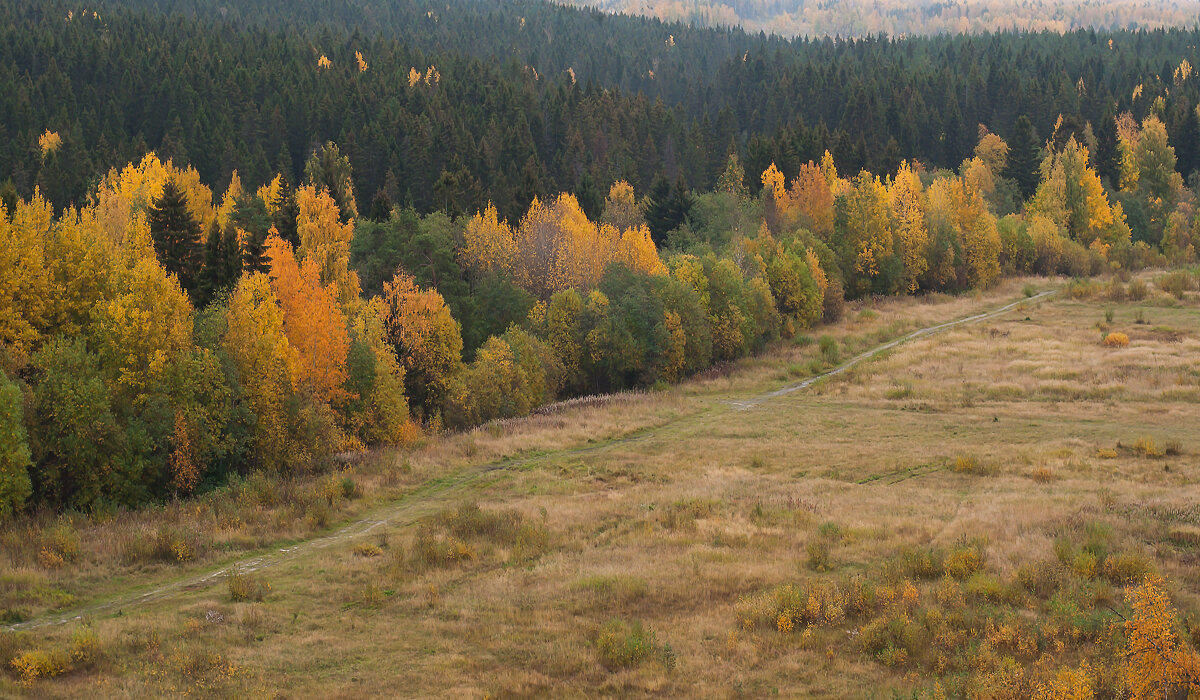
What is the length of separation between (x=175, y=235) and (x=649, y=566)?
140ft

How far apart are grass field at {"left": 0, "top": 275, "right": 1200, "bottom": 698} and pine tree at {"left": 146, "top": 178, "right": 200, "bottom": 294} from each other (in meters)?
21.5

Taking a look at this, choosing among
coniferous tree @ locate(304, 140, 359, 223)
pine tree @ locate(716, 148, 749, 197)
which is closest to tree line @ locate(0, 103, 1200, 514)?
pine tree @ locate(716, 148, 749, 197)

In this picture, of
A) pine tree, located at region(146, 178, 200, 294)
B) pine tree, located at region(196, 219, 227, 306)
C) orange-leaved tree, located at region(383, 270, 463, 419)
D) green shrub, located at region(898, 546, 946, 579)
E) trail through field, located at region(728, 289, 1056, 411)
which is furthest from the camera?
trail through field, located at region(728, 289, 1056, 411)

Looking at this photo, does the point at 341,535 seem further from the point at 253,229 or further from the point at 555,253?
the point at 253,229

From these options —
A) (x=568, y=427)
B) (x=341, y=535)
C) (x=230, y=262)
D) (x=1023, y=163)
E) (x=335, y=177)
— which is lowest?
(x=568, y=427)

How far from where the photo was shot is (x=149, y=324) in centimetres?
4288

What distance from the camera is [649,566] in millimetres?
28156

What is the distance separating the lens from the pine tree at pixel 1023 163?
13688cm

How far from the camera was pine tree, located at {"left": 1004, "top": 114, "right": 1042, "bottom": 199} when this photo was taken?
13688 centimetres

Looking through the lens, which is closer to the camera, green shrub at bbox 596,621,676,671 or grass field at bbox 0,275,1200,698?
grass field at bbox 0,275,1200,698

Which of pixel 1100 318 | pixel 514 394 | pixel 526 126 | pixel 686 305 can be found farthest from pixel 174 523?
pixel 526 126

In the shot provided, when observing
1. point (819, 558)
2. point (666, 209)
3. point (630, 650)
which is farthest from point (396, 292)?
point (666, 209)

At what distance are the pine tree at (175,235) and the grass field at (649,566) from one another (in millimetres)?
21468

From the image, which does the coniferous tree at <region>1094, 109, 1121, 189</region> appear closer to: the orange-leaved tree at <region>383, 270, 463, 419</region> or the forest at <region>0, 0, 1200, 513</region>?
the forest at <region>0, 0, 1200, 513</region>
